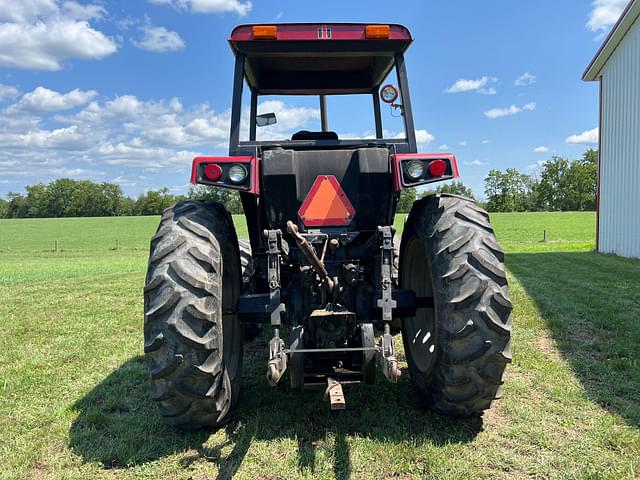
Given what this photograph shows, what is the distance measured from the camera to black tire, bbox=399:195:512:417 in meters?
3.04

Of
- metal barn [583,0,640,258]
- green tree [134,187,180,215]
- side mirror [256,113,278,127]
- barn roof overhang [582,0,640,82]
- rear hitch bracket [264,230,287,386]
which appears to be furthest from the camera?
green tree [134,187,180,215]

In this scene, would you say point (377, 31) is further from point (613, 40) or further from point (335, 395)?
point (613, 40)

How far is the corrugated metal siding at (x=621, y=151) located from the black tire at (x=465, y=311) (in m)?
11.5

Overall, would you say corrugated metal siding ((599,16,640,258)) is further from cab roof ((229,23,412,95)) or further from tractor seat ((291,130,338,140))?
tractor seat ((291,130,338,140))

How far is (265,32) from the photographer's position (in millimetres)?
3613

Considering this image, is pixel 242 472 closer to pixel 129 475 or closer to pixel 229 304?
pixel 129 475

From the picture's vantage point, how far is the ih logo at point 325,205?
11.9 ft

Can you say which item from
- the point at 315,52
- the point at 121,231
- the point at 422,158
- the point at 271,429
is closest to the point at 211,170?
the point at 315,52

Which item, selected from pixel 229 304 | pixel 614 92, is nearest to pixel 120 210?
pixel 614 92

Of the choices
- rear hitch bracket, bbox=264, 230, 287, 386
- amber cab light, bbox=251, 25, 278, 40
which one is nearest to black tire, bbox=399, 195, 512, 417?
rear hitch bracket, bbox=264, 230, 287, 386

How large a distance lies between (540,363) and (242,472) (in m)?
3.03

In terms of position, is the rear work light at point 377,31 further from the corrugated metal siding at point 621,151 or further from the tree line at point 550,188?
the tree line at point 550,188

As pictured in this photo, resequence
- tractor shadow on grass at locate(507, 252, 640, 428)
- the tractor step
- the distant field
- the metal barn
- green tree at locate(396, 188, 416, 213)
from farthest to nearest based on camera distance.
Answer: the distant field → the metal barn → green tree at locate(396, 188, 416, 213) → tractor shadow on grass at locate(507, 252, 640, 428) → the tractor step

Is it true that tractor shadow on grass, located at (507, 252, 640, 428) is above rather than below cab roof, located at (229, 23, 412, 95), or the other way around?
below
